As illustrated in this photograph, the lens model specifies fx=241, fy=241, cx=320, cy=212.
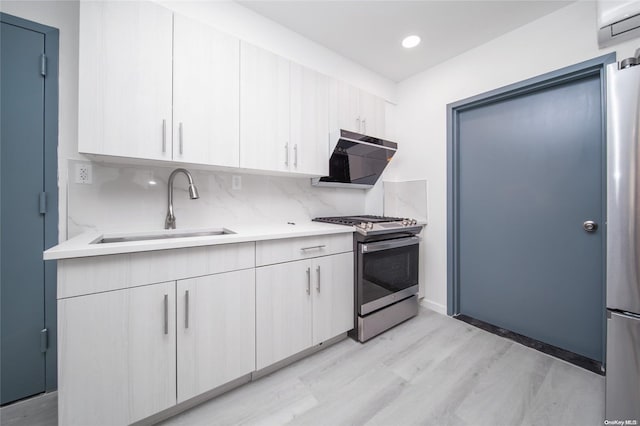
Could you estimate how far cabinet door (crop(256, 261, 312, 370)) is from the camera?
141 centimetres

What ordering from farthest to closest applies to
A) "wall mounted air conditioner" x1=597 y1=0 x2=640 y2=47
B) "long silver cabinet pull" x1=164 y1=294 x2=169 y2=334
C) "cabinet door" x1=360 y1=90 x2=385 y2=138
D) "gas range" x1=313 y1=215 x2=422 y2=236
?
"cabinet door" x1=360 y1=90 x2=385 y2=138 < "gas range" x1=313 y1=215 x2=422 y2=236 < "wall mounted air conditioner" x1=597 y1=0 x2=640 y2=47 < "long silver cabinet pull" x1=164 y1=294 x2=169 y2=334

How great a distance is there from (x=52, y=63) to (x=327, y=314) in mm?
2213

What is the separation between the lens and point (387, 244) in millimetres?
1955

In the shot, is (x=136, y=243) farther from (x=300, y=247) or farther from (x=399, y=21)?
(x=399, y=21)

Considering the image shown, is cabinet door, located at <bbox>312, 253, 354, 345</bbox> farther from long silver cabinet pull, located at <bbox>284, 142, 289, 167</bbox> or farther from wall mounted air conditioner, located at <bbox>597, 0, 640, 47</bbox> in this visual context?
wall mounted air conditioner, located at <bbox>597, 0, 640, 47</bbox>

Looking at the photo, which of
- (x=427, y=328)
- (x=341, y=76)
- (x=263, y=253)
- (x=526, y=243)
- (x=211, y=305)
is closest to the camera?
(x=211, y=305)

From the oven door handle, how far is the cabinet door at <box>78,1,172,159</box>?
4.67ft

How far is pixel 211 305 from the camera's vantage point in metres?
1.25

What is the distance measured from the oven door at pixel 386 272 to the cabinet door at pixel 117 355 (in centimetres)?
125

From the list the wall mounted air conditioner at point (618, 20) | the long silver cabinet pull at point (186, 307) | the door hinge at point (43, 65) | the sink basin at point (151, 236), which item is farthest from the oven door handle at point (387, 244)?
the door hinge at point (43, 65)

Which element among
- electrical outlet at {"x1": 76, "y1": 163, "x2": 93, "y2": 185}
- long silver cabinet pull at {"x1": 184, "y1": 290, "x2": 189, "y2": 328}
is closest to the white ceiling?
A: electrical outlet at {"x1": 76, "y1": 163, "x2": 93, "y2": 185}

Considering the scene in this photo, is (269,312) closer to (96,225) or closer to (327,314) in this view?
(327,314)

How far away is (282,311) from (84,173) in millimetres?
1417

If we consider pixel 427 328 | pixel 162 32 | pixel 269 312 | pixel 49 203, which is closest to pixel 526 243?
pixel 427 328
